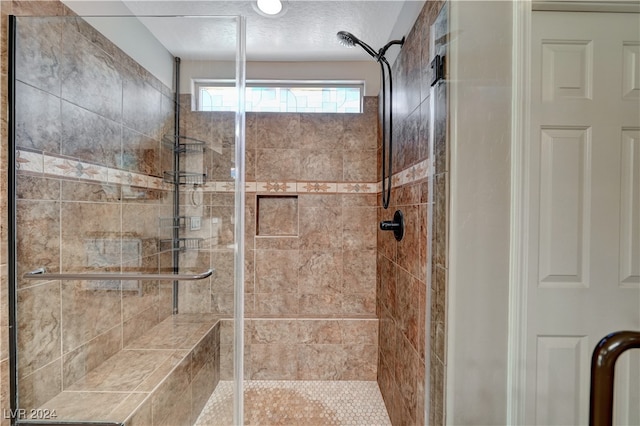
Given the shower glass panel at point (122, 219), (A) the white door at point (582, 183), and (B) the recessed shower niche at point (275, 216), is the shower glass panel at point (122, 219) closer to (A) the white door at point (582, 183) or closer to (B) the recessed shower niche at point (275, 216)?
(B) the recessed shower niche at point (275, 216)

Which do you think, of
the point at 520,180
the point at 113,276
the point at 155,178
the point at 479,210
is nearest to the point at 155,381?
the point at 113,276

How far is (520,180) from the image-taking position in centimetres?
83

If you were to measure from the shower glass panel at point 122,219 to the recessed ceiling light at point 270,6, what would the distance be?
32 cm

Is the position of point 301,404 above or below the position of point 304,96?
below

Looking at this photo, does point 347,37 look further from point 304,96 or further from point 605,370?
point 605,370

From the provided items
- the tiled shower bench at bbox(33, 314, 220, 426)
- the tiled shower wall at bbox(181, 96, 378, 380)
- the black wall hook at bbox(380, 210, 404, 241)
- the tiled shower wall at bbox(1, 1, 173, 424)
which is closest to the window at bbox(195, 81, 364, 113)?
the tiled shower wall at bbox(181, 96, 378, 380)

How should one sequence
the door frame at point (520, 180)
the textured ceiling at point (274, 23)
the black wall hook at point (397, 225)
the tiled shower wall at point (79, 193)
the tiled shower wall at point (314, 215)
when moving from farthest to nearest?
the tiled shower wall at point (314, 215)
the black wall hook at point (397, 225)
the textured ceiling at point (274, 23)
the tiled shower wall at point (79, 193)
the door frame at point (520, 180)

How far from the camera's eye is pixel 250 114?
2.15 m

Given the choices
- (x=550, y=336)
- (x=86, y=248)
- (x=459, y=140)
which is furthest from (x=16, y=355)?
(x=550, y=336)

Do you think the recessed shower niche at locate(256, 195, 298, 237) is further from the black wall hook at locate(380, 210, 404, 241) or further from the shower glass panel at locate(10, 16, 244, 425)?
the black wall hook at locate(380, 210, 404, 241)

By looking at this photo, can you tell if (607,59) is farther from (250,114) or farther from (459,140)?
(250,114)

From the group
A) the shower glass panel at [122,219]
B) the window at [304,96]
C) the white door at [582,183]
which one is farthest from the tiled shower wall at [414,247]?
the shower glass panel at [122,219]

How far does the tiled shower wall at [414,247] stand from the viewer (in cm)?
91

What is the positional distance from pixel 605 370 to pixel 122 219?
1.96 m
